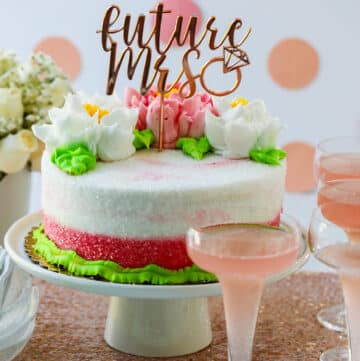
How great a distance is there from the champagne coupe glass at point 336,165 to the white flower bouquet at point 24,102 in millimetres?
661

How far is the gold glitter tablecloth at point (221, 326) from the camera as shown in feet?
5.65

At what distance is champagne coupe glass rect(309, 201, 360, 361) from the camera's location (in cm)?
138

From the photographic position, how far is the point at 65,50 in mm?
3668

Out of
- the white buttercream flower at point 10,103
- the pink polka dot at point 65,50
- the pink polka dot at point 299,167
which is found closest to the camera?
the white buttercream flower at point 10,103

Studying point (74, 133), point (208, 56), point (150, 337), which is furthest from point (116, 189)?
point (208, 56)

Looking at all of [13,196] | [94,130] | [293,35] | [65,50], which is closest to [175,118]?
[94,130]

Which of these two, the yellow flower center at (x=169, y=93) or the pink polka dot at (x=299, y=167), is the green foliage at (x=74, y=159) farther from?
the pink polka dot at (x=299, y=167)

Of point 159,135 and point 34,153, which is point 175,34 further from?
point 34,153

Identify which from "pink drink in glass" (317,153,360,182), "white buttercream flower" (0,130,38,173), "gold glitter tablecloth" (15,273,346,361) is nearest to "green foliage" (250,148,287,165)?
"pink drink in glass" (317,153,360,182)

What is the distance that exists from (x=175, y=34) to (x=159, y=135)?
211 millimetres

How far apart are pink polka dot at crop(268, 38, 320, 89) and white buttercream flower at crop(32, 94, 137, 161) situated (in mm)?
1766

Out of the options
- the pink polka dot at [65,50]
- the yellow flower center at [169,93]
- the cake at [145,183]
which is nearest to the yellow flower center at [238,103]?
the cake at [145,183]

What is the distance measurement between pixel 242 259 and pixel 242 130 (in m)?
0.52

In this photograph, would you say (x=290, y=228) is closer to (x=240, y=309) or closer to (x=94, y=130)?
(x=240, y=309)
